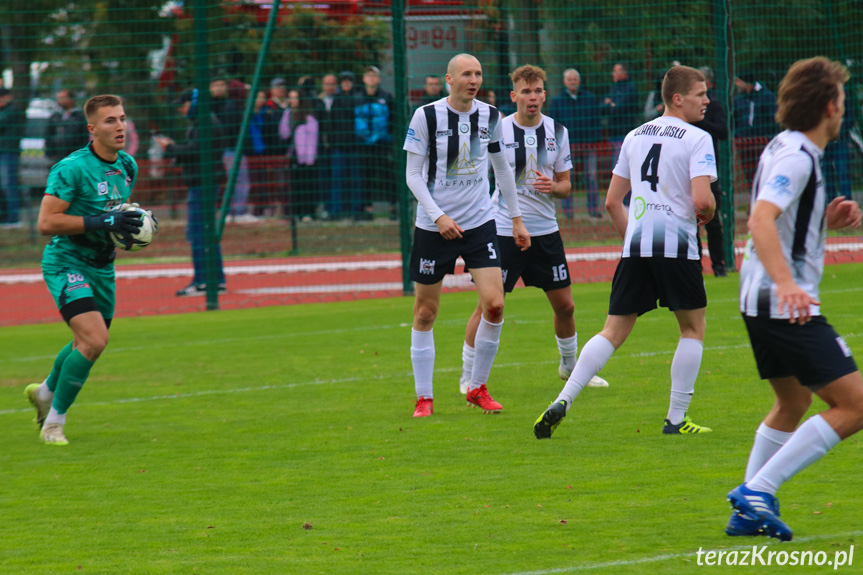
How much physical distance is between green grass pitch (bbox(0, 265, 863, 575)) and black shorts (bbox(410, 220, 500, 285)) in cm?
98

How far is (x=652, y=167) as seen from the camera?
6.23 m

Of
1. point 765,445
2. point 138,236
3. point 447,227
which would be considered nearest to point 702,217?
point 447,227

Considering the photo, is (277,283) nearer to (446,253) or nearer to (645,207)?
(446,253)

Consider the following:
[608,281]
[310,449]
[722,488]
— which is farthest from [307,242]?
[722,488]

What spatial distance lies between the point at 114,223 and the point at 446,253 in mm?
2132

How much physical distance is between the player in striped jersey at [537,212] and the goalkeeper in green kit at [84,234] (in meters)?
2.66

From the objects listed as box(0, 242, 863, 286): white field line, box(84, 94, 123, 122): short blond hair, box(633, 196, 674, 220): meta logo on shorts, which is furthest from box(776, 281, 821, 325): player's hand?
box(0, 242, 863, 286): white field line

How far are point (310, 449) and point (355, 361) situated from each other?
320 cm

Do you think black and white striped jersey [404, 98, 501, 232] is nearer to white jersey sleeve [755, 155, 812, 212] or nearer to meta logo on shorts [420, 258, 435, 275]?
meta logo on shorts [420, 258, 435, 275]

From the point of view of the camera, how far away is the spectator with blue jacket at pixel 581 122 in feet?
51.9

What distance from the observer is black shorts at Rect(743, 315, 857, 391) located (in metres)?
4.14

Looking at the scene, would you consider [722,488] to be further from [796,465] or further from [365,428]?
[365,428]

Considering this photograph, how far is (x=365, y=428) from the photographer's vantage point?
23.6 ft

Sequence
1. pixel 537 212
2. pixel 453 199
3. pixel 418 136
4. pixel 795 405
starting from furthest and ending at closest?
pixel 537 212
pixel 453 199
pixel 418 136
pixel 795 405
